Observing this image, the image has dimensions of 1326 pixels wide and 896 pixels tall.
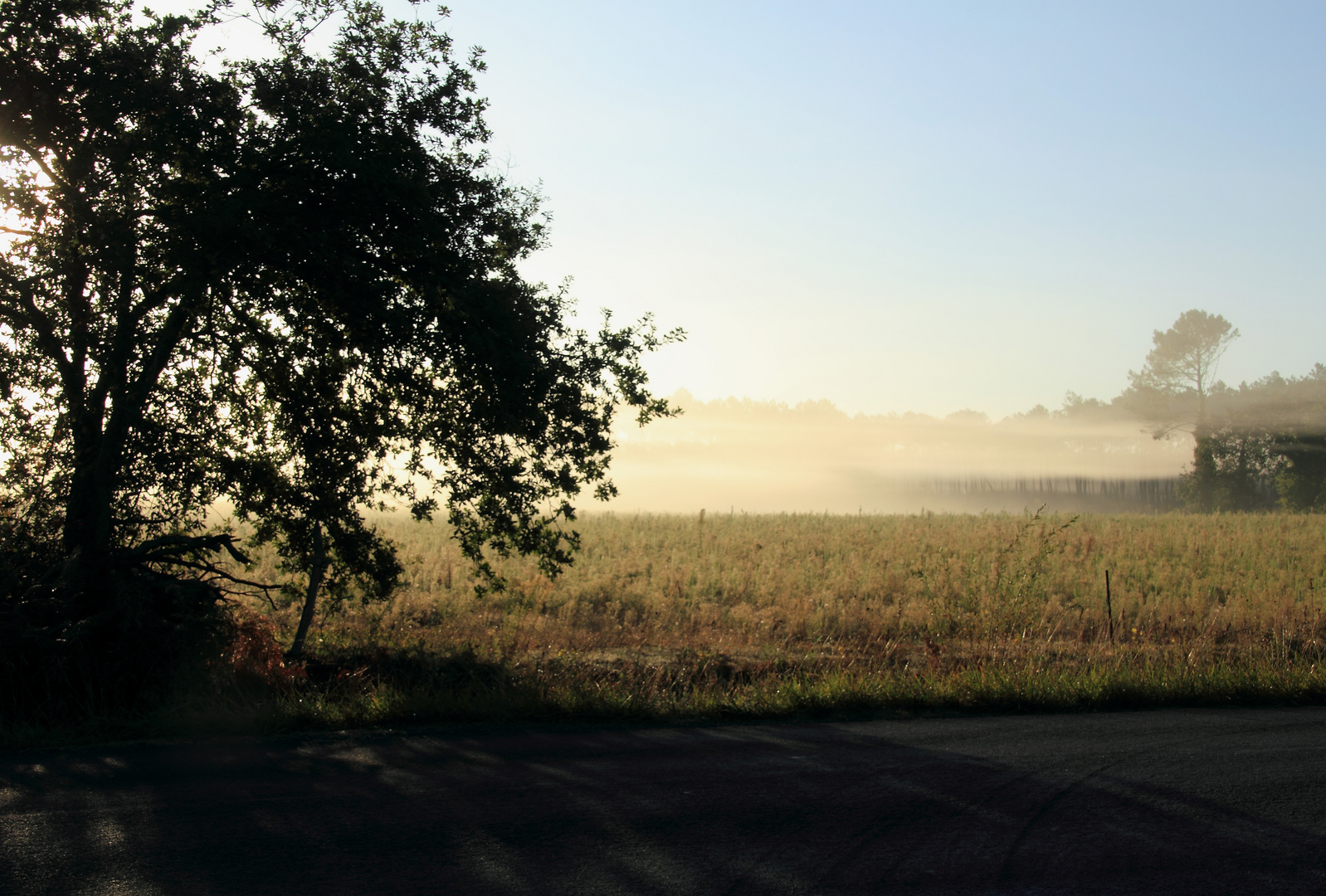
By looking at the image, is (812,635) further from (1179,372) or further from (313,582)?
(1179,372)

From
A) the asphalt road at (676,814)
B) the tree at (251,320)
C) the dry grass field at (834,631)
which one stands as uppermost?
the tree at (251,320)

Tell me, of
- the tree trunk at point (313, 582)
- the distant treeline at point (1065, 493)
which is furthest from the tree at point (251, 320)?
the distant treeline at point (1065, 493)

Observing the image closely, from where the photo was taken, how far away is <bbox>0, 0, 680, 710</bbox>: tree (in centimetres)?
947

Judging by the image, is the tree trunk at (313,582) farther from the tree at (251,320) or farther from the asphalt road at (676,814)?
the asphalt road at (676,814)

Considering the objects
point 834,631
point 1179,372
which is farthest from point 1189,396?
point 834,631

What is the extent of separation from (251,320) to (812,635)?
10.6 metres

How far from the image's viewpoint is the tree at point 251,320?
9469mm

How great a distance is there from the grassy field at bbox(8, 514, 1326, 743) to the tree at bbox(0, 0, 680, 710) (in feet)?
6.56

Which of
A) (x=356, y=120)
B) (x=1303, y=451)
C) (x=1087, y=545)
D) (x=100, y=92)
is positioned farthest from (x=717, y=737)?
(x=1303, y=451)

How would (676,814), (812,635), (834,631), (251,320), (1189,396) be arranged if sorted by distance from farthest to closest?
(1189,396) → (834,631) → (812,635) → (251,320) → (676,814)

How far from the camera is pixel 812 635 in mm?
15547

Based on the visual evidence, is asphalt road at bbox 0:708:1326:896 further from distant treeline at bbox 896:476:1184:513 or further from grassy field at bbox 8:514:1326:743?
distant treeline at bbox 896:476:1184:513

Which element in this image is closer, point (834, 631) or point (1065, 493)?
point (834, 631)

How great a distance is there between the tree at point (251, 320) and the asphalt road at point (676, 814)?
13.9 feet
